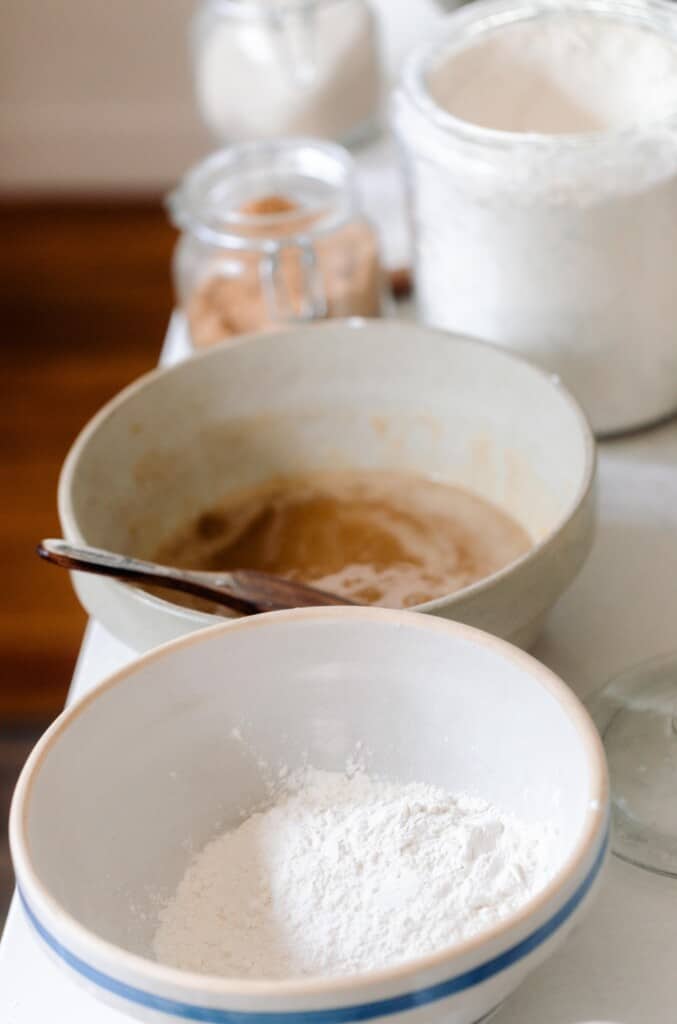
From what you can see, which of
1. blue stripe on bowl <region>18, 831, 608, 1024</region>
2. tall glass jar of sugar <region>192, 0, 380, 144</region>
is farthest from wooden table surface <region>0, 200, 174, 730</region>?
blue stripe on bowl <region>18, 831, 608, 1024</region>

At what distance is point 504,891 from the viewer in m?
0.45

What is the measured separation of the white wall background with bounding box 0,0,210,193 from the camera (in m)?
2.31

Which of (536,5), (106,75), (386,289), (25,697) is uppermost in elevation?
(536,5)

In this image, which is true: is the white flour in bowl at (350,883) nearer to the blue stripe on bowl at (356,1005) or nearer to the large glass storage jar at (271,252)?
the blue stripe on bowl at (356,1005)

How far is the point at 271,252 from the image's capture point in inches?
34.4

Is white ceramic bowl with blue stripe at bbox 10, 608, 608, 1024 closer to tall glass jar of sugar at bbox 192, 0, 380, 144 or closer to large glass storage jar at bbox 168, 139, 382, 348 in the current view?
large glass storage jar at bbox 168, 139, 382, 348

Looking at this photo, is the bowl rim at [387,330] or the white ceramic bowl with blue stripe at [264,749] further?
the bowl rim at [387,330]

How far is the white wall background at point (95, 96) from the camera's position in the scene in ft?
7.57

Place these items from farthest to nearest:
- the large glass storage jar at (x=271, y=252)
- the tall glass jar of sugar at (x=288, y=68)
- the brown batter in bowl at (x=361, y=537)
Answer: the tall glass jar of sugar at (x=288, y=68)
the large glass storage jar at (x=271, y=252)
the brown batter in bowl at (x=361, y=537)

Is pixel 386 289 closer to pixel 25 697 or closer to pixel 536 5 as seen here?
pixel 536 5

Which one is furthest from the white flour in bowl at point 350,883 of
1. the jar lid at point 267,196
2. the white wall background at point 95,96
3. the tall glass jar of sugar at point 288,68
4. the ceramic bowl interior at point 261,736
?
the white wall background at point 95,96

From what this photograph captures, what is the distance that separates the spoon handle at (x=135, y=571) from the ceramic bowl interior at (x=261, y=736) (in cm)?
9

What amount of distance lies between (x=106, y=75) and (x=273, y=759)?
2.05m

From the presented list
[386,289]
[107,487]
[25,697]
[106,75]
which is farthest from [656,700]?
[106,75]
